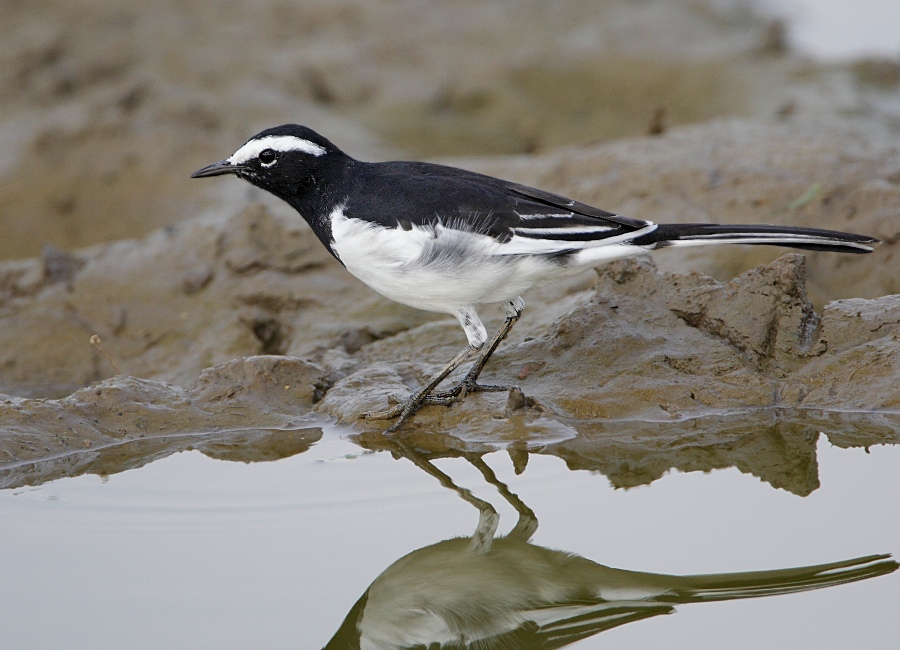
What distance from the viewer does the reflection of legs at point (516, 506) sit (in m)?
3.65

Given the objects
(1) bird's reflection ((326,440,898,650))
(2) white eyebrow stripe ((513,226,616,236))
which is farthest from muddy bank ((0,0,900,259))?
→ (1) bird's reflection ((326,440,898,650))

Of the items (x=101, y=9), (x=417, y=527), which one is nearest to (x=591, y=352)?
(x=417, y=527)

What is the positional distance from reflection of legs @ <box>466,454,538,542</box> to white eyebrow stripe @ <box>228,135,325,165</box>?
1754mm

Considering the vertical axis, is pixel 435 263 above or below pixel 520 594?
above

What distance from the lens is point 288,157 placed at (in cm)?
494

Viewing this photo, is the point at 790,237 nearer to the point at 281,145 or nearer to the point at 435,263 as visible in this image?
the point at 435,263

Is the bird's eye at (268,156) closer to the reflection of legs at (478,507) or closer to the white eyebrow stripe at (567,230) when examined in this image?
the white eyebrow stripe at (567,230)

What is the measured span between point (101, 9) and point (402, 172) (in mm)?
7521

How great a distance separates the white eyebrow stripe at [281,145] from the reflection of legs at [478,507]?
1591 millimetres

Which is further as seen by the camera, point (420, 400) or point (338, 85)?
point (338, 85)

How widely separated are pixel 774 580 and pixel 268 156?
3.14m

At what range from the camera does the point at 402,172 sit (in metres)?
4.76

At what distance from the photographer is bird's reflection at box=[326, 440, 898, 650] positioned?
3.08 meters

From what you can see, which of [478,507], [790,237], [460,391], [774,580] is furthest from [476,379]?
[774,580]
